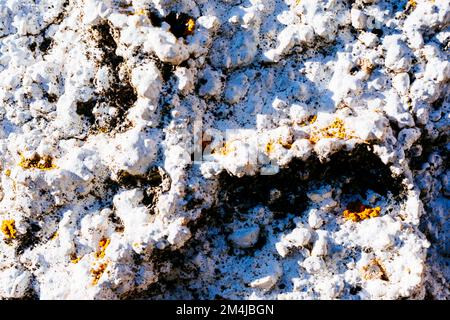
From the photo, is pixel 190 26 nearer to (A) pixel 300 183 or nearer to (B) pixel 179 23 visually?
(B) pixel 179 23

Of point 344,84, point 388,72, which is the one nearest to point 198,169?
point 344,84

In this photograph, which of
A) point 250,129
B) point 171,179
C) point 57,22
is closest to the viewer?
point 171,179

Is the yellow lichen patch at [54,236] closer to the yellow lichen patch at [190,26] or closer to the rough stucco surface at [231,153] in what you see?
the rough stucco surface at [231,153]

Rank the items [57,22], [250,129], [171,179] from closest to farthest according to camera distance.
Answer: [171,179] → [250,129] → [57,22]

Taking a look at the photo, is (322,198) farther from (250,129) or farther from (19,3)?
(19,3)

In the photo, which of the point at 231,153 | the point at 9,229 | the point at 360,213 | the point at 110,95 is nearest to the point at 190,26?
the point at 110,95

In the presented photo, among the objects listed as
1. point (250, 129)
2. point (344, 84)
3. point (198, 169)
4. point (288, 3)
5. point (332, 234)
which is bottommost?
point (332, 234)

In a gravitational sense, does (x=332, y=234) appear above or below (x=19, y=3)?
below
